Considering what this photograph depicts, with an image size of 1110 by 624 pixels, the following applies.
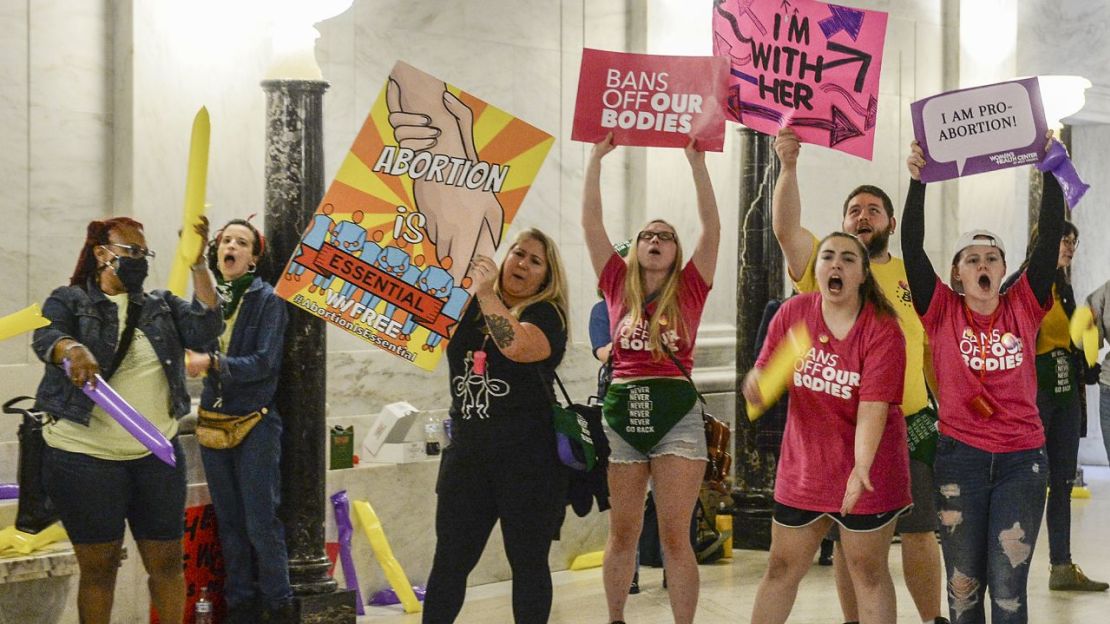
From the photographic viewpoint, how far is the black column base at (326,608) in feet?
21.1

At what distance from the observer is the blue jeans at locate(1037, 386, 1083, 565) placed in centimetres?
725

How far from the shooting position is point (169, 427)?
5.43 metres

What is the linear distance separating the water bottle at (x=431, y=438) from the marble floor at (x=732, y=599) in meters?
0.75

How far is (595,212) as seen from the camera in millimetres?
5711

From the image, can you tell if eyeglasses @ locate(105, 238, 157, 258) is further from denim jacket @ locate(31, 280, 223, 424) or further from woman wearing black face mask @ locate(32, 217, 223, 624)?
denim jacket @ locate(31, 280, 223, 424)

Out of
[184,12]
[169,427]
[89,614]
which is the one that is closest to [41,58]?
[184,12]

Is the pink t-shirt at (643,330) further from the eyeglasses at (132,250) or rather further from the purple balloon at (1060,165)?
the eyeglasses at (132,250)

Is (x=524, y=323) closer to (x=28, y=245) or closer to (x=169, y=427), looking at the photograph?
(x=169, y=427)

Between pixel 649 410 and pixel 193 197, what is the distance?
183 centimetres

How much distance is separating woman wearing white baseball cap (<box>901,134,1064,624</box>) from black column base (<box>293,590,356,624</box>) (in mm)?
2703

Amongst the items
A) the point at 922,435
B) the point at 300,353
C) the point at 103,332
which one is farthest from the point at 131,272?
the point at 922,435

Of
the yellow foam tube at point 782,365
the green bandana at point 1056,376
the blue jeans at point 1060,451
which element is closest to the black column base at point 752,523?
the blue jeans at point 1060,451

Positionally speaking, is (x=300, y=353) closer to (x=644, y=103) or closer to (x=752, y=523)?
(x=644, y=103)

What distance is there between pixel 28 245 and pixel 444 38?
2.66 m
